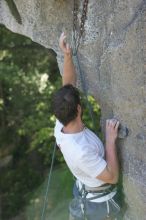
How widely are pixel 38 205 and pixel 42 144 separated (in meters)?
1.13

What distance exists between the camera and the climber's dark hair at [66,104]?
120 inches

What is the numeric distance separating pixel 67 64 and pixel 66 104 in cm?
55

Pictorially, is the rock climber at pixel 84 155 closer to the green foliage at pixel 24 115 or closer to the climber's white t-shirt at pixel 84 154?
the climber's white t-shirt at pixel 84 154

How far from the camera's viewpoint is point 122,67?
3.10 metres

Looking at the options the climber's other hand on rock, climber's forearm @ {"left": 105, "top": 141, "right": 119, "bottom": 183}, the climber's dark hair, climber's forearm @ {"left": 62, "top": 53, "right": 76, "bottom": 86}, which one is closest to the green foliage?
climber's forearm @ {"left": 62, "top": 53, "right": 76, "bottom": 86}

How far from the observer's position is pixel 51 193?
7.72 meters

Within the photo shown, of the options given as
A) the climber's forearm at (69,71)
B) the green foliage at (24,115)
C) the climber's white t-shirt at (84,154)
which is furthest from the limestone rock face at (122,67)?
the green foliage at (24,115)

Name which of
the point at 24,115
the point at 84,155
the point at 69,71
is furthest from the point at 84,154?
the point at 24,115

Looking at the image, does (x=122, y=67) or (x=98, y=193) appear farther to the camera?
(x=98, y=193)

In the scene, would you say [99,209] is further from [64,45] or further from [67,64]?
[64,45]

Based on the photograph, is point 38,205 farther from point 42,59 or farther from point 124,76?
point 124,76

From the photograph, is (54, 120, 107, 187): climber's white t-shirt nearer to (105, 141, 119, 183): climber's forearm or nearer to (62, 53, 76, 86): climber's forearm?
(105, 141, 119, 183): climber's forearm

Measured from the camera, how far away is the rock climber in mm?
3078

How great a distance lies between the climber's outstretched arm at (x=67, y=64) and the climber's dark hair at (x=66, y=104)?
0.44 metres
